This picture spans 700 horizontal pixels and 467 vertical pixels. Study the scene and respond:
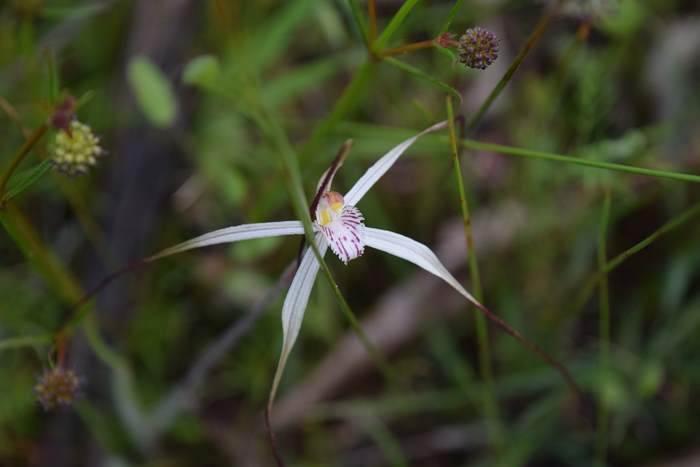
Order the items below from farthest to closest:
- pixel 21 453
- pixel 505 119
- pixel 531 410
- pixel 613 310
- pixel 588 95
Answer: pixel 505 119 < pixel 613 310 < pixel 531 410 < pixel 21 453 < pixel 588 95

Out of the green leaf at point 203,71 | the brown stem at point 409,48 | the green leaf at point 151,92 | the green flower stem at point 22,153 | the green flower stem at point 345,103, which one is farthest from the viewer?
the green leaf at point 151,92

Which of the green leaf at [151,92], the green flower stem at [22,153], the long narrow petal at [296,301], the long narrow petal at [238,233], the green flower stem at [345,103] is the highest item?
the green leaf at [151,92]

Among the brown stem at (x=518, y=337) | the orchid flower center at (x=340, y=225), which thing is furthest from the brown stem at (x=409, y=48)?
the brown stem at (x=518, y=337)

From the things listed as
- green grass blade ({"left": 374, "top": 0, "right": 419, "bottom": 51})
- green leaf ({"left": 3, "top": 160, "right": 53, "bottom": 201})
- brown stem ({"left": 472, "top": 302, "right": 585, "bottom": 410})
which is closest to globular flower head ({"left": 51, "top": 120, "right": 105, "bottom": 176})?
green leaf ({"left": 3, "top": 160, "right": 53, "bottom": 201})

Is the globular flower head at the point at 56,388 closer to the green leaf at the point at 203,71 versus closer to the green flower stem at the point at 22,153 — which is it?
the green flower stem at the point at 22,153

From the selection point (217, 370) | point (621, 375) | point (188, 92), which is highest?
point (188, 92)

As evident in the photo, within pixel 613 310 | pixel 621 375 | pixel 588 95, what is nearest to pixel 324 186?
pixel 588 95

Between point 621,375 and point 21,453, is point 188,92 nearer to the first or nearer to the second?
point 21,453
